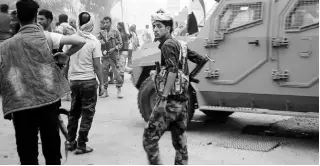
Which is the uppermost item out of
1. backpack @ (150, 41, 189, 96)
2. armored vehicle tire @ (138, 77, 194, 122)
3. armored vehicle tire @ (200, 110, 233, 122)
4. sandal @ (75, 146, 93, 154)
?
backpack @ (150, 41, 189, 96)

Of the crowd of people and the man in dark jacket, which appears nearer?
the crowd of people

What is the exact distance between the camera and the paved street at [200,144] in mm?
5656

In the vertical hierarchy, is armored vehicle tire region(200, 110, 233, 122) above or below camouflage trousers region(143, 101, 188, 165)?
below

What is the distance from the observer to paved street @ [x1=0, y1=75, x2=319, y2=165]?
5.66 m

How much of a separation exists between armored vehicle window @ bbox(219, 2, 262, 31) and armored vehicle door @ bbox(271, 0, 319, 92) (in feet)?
0.83

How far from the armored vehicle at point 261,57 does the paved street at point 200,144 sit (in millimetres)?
402

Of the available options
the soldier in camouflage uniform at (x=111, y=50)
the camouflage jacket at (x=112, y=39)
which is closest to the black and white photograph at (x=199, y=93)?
the soldier in camouflage uniform at (x=111, y=50)

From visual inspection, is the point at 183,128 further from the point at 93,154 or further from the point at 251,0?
the point at 251,0

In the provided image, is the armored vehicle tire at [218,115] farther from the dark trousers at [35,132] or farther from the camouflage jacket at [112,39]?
the dark trousers at [35,132]

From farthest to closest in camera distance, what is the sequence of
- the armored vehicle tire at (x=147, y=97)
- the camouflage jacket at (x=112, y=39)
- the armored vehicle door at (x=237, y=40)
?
the camouflage jacket at (x=112, y=39), the armored vehicle tire at (x=147, y=97), the armored vehicle door at (x=237, y=40)

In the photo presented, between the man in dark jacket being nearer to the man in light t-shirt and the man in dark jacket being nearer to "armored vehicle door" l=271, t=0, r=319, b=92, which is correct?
the man in light t-shirt

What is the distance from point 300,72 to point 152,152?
8.35 feet

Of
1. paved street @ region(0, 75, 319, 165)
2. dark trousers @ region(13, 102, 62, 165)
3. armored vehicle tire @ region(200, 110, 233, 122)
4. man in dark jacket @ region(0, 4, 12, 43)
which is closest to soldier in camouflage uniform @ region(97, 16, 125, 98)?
man in dark jacket @ region(0, 4, 12, 43)

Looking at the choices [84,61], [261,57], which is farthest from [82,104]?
[261,57]
